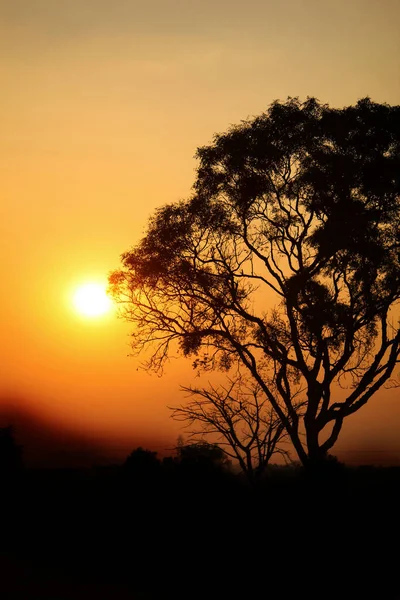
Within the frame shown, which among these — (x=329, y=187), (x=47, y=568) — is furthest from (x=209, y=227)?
(x=47, y=568)

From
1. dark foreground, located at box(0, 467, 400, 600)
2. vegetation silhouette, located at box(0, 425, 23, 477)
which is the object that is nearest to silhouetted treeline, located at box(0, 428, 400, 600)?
dark foreground, located at box(0, 467, 400, 600)

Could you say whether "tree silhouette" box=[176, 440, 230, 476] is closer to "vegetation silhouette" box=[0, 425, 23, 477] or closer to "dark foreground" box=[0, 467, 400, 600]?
"dark foreground" box=[0, 467, 400, 600]

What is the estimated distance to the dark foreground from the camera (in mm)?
15297

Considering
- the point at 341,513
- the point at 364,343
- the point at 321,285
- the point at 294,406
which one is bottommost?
the point at 341,513

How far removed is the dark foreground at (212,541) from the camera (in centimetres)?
1530

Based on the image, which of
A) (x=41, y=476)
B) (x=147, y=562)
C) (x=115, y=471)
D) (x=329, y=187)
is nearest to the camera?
(x=147, y=562)

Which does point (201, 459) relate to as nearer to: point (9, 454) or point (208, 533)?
point (208, 533)

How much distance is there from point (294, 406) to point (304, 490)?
6.60 metres

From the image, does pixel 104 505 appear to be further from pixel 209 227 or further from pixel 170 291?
pixel 209 227

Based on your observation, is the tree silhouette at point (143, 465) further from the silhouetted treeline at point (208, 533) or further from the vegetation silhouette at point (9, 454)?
the vegetation silhouette at point (9, 454)

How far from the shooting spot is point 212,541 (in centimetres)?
1648

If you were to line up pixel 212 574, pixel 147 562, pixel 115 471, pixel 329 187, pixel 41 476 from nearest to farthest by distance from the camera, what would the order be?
pixel 212 574 < pixel 147 562 < pixel 115 471 < pixel 41 476 < pixel 329 187

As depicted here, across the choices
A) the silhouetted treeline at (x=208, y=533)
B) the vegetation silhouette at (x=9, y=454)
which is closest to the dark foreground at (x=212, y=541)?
the silhouetted treeline at (x=208, y=533)

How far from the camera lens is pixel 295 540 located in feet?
52.1
